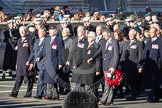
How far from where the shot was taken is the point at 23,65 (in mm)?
16844

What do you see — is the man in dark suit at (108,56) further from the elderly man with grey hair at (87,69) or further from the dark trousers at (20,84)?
the dark trousers at (20,84)

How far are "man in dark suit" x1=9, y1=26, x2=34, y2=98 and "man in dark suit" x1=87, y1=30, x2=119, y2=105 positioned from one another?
2009 millimetres

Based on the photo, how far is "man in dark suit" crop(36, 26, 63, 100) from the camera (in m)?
16.3

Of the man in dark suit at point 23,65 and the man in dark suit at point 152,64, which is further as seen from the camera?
the man in dark suit at point 23,65

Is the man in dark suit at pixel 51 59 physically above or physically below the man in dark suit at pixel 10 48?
below

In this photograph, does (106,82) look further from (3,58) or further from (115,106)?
(3,58)

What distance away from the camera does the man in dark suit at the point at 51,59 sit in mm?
16266

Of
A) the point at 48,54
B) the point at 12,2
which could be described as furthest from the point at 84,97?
the point at 12,2

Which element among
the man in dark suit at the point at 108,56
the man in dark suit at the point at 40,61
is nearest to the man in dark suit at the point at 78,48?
the man in dark suit at the point at 108,56

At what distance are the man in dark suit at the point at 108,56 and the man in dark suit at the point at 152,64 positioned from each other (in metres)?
1.33

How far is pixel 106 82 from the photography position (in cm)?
1527

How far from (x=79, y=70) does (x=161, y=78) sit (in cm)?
224

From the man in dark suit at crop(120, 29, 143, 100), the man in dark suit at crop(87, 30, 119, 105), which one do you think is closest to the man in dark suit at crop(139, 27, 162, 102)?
the man in dark suit at crop(120, 29, 143, 100)

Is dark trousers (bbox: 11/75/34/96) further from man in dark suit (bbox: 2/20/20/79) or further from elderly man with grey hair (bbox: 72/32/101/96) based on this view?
man in dark suit (bbox: 2/20/20/79)
